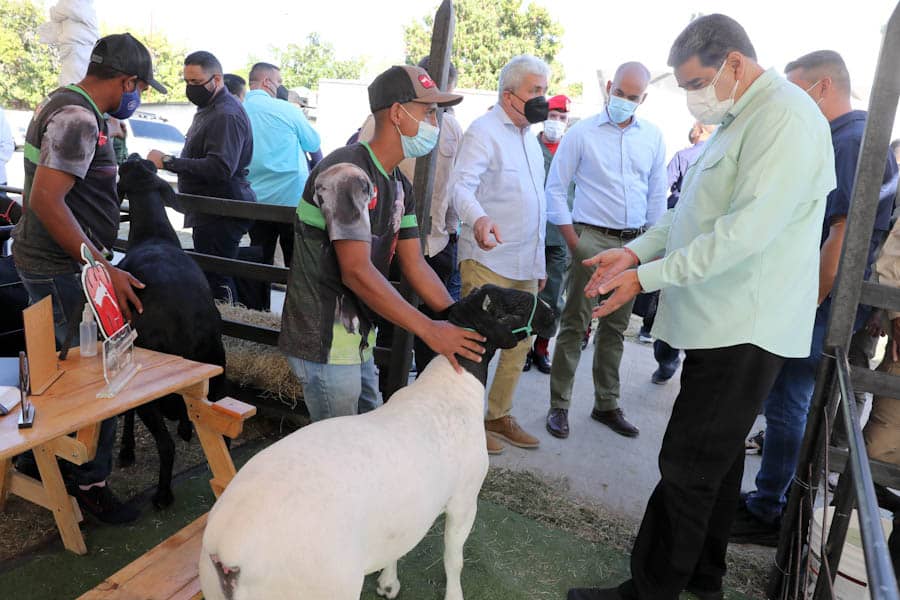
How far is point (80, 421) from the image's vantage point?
1943 millimetres

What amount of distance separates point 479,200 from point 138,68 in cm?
213

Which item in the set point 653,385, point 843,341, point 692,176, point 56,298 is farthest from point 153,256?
point 653,385

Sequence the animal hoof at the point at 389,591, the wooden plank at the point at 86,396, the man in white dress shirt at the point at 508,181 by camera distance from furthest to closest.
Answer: the man in white dress shirt at the point at 508,181, the animal hoof at the point at 389,591, the wooden plank at the point at 86,396

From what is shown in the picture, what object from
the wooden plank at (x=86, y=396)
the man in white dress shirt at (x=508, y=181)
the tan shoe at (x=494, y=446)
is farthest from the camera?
the tan shoe at (x=494, y=446)

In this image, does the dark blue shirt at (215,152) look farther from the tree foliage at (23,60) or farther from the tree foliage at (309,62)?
the tree foliage at (309,62)

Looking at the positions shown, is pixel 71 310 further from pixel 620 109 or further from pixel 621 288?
pixel 620 109

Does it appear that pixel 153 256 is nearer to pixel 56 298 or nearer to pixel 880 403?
pixel 56 298

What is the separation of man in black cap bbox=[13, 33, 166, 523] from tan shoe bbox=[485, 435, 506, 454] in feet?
7.32

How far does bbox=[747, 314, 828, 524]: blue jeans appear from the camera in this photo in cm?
332

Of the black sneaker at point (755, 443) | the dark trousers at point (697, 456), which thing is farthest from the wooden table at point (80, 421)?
the black sneaker at point (755, 443)

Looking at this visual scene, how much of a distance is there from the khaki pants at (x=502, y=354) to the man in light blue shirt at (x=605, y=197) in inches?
19.5

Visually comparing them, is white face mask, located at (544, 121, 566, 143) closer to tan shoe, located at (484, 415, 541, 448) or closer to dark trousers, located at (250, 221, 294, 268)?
dark trousers, located at (250, 221, 294, 268)

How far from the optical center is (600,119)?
459 cm

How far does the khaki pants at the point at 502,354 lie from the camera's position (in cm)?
400
